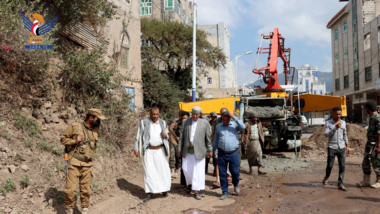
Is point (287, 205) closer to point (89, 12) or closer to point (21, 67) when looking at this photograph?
point (21, 67)

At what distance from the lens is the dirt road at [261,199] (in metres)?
5.47

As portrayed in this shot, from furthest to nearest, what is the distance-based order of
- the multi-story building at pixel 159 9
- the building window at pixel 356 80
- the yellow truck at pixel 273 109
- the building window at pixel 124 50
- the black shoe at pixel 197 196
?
the multi-story building at pixel 159 9
the building window at pixel 356 80
the building window at pixel 124 50
the yellow truck at pixel 273 109
the black shoe at pixel 197 196

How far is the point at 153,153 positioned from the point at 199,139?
3.26 ft

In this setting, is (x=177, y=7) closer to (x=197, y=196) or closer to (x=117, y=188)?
(x=117, y=188)

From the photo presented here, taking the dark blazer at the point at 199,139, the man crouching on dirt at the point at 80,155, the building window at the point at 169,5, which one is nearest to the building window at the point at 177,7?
the building window at the point at 169,5

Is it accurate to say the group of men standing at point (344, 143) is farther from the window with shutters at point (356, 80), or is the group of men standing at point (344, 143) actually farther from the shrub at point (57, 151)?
the window with shutters at point (356, 80)

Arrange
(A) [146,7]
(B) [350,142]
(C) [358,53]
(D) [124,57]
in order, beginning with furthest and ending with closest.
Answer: (A) [146,7] < (C) [358,53] < (D) [124,57] < (B) [350,142]

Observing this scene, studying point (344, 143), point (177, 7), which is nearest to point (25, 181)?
point (344, 143)

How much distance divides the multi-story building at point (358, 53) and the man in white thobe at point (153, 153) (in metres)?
25.5

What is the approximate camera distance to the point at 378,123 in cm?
641

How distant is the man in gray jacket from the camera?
639 cm

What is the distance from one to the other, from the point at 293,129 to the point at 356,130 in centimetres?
455

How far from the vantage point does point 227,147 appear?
6.31 meters

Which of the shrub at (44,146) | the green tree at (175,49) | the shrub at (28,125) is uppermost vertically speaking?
the green tree at (175,49)
